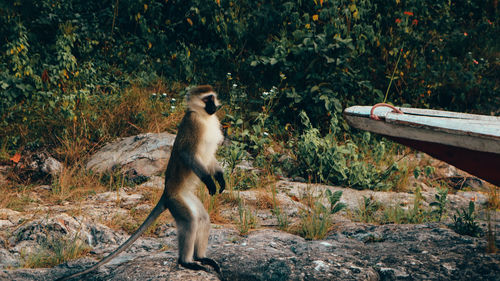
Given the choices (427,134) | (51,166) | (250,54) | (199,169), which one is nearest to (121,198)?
(51,166)

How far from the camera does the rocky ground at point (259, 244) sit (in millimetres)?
3172

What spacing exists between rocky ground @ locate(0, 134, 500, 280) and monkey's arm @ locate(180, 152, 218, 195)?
56 centimetres

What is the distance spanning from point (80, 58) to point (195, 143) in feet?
16.3

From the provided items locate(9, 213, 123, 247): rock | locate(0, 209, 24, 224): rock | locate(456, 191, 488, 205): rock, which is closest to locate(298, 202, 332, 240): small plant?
locate(9, 213, 123, 247): rock

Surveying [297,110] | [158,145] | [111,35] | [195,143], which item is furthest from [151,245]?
[111,35]

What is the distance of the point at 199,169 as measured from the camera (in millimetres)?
3170

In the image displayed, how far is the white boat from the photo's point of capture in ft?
10.2

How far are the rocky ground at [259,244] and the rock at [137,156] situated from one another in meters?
0.11

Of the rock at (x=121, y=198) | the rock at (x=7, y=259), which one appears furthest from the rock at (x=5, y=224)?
the rock at (x=121, y=198)

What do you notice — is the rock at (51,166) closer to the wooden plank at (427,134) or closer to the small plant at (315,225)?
the small plant at (315,225)

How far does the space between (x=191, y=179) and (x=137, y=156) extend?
245cm

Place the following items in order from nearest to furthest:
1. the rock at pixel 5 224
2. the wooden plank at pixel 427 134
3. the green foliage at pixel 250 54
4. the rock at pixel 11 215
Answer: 1. the wooden plank at pixel 427 134
2. the rock at pixel 5 224
3. the rock at pixel 11 215
4. the green foliage at pixel 250 54

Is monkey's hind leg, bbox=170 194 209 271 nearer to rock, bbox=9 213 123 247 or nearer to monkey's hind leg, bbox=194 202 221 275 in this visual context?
monkey's hind leg, bbox=194 202 221 275

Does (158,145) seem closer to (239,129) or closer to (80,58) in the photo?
(239,129)
